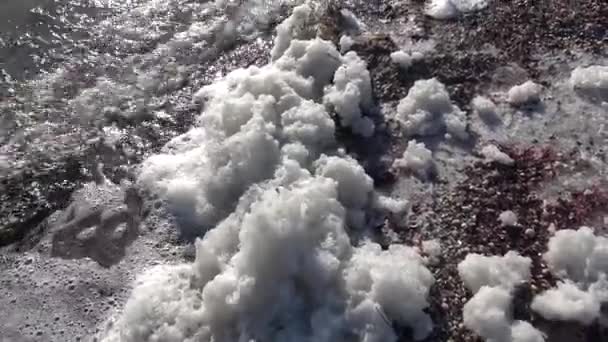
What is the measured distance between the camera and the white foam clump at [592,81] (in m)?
4.95

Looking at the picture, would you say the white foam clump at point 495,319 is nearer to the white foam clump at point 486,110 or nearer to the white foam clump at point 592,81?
the white foam clump at point 486,110

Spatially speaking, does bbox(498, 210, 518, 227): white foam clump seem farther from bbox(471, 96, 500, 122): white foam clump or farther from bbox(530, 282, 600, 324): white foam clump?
bbox(471, 96, 500, 122): white foam clump

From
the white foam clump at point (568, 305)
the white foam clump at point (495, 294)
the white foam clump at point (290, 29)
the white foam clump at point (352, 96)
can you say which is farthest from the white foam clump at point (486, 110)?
the white foam clump at point (290, 29)

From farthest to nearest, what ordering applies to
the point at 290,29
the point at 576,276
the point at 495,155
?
1. the point at 290,29
2. the point at 495,155
3. the point at 576,276

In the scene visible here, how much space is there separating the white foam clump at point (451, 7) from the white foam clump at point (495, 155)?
1732 mm

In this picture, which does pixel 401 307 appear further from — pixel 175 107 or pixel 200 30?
pixel 200 30

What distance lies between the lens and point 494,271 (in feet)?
12.6

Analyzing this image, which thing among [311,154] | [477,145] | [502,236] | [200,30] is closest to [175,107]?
[200,30]

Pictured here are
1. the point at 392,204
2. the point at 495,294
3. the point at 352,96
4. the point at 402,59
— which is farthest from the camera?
the point at 402,59

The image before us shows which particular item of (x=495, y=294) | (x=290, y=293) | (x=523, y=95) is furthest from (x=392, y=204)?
(x=523, y=95)

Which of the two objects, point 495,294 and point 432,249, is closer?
point 495,294

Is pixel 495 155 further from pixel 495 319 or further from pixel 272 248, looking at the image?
pixel 272 248

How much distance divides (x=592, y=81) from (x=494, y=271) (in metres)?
2.15

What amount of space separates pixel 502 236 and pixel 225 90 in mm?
2737
